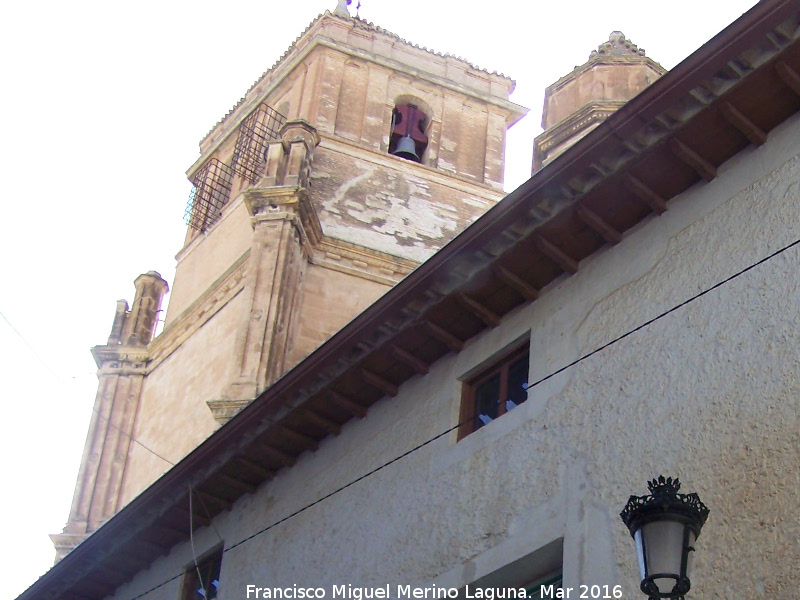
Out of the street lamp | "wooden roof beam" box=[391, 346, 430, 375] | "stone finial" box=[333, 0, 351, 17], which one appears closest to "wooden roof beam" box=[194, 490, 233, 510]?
"wooden roof beam" box=[391, 346, 430, 375]

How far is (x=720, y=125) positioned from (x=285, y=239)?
15360 millimetres

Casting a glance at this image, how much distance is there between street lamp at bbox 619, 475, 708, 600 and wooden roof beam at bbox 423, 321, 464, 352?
548cm

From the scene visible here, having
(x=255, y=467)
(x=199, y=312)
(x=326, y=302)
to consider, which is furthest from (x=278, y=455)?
(x=199, y=312)

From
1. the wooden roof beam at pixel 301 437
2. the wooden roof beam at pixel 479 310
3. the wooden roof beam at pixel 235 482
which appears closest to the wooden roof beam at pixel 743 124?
the wooden roof beam at pixel 479 310

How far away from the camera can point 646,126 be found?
34.6 ft

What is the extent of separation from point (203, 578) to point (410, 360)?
3.83 meters

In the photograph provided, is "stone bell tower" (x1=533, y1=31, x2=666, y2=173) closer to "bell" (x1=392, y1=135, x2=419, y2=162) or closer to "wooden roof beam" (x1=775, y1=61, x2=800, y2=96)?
"wooden roof beam" (x1=775, y1=61, x2=800, y2=96)

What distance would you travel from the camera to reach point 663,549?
6777 millimetres

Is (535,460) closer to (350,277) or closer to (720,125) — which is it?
(720,125)

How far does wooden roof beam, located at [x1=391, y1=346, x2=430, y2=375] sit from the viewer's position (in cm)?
1270

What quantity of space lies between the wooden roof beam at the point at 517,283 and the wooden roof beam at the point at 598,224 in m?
0.83

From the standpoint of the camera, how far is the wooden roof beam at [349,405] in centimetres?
1332

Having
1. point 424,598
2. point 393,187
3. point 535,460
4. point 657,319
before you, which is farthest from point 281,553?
point 393,187

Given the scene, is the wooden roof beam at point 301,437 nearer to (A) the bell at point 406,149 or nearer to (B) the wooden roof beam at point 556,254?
(B) the wooden roof beam at point 556,254
